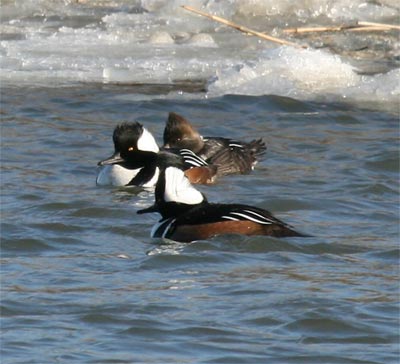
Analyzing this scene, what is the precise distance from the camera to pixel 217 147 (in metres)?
11.5

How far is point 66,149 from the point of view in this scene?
38.6 feet

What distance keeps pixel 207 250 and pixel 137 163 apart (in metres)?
3.20

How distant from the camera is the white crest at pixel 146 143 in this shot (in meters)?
11.3

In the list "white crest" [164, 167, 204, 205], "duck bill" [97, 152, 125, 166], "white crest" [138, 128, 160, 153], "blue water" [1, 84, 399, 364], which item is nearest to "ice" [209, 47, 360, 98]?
"blue water" [1, 84, 399, 364]

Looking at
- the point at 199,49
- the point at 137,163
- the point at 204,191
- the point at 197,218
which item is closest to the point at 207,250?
the point at 197,218

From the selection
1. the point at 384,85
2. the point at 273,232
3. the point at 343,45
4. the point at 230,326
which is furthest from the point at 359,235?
the point at 343,45

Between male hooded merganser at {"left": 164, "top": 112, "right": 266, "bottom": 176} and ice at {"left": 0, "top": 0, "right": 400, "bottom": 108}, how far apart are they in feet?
5.68

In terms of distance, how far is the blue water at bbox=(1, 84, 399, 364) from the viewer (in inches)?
254

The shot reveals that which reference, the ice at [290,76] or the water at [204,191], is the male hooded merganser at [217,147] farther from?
the ice at [290,76]

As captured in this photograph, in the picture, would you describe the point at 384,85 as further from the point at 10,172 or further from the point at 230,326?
the point at 230,326

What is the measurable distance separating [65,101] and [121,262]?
210 inches

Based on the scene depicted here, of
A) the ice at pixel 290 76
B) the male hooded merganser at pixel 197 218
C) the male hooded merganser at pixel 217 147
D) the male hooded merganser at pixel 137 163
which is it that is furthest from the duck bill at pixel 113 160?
the ice at pixel 290 76

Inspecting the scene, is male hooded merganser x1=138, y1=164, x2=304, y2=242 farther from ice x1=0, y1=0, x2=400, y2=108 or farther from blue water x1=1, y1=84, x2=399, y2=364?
ice x1=0, y1=0, x2=400, y2=108

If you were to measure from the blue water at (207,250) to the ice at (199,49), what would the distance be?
400 mm
